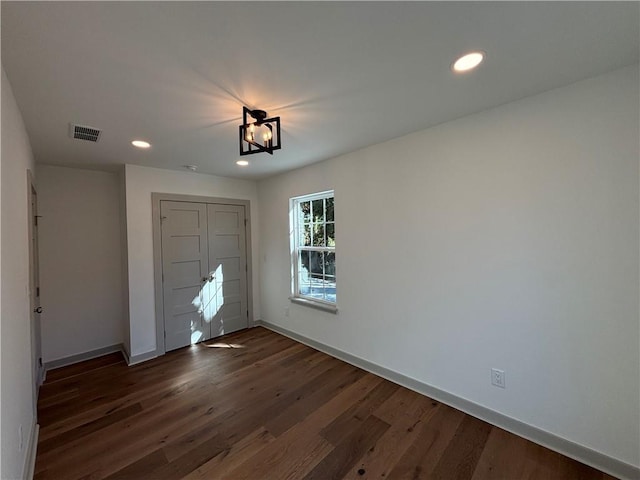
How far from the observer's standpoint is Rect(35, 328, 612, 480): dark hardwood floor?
5.65ft

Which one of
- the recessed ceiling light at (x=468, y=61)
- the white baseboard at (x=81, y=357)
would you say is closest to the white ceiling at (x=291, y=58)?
the recessed ceiling light at (x=468, y=61)

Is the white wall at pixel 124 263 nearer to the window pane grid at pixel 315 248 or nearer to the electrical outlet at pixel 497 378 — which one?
the window pane grid at pixel 315 248

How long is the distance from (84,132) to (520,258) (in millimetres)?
3628

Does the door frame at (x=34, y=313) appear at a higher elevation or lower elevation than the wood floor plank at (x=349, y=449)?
higher

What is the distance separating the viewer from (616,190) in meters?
1.59

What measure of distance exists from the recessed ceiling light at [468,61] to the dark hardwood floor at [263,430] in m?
2.47

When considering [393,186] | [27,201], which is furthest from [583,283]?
[27,201]

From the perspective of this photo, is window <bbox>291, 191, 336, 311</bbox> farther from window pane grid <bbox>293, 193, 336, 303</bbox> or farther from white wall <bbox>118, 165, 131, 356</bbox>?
white wall <bbox>118, 165, 131, 356</bbox>

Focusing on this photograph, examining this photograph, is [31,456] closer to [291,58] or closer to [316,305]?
[316,305]

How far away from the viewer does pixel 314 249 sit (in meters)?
3.68

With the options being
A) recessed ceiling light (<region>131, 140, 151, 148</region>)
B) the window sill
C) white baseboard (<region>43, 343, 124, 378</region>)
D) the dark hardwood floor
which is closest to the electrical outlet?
the dark hardwood floor

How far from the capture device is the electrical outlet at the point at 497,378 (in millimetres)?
2041

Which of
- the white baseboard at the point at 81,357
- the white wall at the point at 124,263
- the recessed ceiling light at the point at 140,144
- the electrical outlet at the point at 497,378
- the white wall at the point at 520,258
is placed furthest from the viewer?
the white wall at the point at 124,263

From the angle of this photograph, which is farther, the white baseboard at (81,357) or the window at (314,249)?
the window at (314,249)
